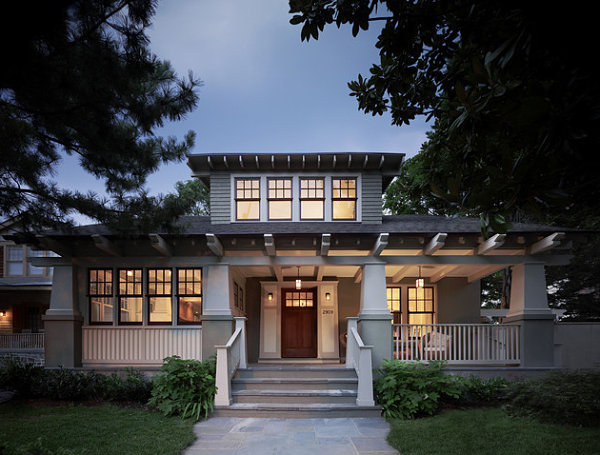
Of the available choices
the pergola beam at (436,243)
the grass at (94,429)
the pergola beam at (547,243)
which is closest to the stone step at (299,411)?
the grass at (94,429)

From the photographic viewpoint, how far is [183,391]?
8695 millimetres

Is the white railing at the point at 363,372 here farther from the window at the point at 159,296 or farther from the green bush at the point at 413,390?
the window at the point at 159,296

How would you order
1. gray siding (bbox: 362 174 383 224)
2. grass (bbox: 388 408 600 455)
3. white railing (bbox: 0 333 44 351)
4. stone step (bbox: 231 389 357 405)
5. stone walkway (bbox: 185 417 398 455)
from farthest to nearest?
white railing (bbox: 0 333 44 351) < gray siding (bbox: 362 174 383 224) < stone step (bbox: 231 389 357 405) < stone walkway (bbox: 185 417 398 455) < grass (bbox: 388 408 600 455)

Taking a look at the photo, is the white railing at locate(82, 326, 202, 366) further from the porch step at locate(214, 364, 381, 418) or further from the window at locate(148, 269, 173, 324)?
the porch step at locate(214, 364, 381, 418)

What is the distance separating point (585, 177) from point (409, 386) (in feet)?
21.8

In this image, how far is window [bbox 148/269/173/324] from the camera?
36.5 feet

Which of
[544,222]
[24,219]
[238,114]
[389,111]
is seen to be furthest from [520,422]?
[238,114]

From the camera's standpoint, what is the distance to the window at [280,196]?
12523mm

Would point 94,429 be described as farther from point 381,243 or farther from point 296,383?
point 381,243

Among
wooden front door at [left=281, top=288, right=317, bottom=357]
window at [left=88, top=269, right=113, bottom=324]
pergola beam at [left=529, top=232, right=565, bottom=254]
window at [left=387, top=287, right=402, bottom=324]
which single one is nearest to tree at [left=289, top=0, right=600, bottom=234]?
pergola beam at [left=529, top=232, right=565, bottom=254]

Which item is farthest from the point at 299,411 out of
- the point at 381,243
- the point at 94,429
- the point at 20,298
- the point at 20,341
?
the point at 20,298

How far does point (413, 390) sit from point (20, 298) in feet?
61.9

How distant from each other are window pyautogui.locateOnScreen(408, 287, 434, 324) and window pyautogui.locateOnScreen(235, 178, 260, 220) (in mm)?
5389

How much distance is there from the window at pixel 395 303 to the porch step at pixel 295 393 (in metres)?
4.09
